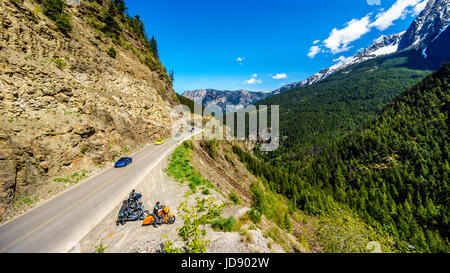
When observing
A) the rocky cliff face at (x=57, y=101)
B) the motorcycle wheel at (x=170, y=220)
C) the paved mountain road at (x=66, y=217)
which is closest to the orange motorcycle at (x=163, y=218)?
the motorcycle wheel at (x=170, y=220)

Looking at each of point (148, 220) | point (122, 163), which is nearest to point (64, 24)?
point (122, 163)

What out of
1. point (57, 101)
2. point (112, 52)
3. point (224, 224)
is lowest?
point (224, 224)

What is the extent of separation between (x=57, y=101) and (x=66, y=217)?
14.1 meters

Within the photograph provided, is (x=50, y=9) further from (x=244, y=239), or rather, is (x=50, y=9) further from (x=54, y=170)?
(x=244, y=239)

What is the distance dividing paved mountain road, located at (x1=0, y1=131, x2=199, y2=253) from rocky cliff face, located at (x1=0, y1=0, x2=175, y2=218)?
210 centimetres

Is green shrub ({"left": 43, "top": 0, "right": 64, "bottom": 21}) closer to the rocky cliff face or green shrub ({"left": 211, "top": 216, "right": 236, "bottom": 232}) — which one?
the rocky cliff face

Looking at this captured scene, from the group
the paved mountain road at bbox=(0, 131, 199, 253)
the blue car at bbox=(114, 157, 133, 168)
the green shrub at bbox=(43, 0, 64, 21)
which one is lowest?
the paved mountain road at bbox=(0, 131, 199, 253)

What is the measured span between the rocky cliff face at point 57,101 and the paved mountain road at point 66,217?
210cm

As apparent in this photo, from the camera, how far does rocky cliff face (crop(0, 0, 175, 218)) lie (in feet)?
43.6

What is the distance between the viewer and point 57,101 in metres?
17.9

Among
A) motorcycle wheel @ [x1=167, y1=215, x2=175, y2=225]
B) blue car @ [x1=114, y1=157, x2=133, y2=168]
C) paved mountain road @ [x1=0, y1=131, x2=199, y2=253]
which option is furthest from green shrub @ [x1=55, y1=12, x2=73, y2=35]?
motorcycle wheel @ [x1=167, y1=215, x2=175, y2=225]

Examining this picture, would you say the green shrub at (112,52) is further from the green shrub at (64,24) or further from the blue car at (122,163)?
the blue car at (122,163)

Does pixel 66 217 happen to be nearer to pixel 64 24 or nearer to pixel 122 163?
pixel 122 163

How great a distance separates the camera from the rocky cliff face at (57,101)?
13.3 m
